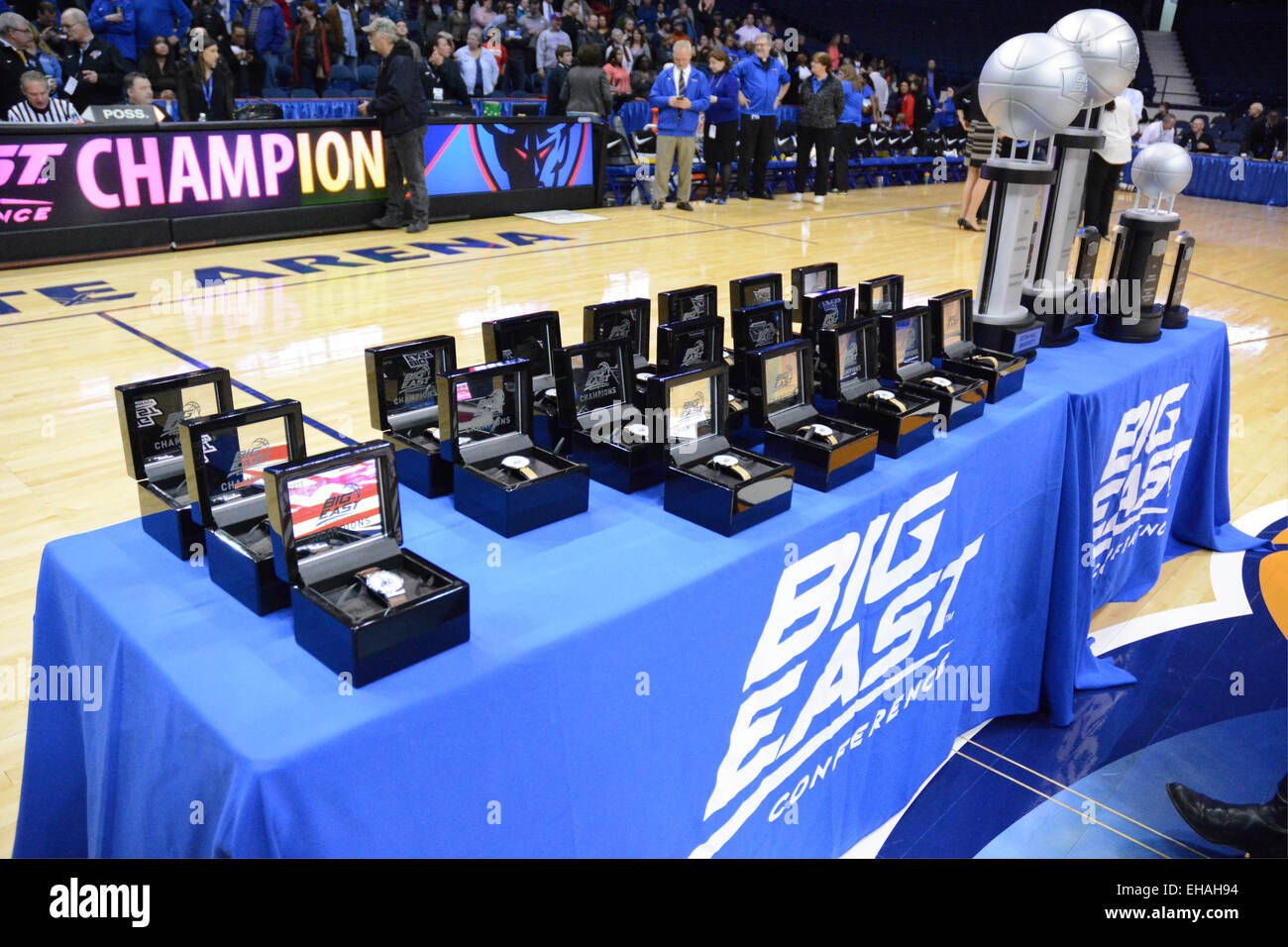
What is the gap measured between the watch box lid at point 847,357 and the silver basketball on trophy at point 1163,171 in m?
1.53

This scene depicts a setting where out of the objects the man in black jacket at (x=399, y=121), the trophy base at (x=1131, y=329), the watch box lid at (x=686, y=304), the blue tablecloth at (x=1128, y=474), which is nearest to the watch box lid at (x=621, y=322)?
the watch box lid at (x=686, y=304)

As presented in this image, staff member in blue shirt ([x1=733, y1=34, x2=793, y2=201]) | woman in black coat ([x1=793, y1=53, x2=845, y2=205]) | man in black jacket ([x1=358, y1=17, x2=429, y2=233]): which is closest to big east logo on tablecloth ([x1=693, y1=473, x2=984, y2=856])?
man in black jacket ([x1=358, y1=17, x2=429, y2=233])

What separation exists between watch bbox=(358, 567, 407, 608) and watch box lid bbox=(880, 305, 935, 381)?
1233 millimetres

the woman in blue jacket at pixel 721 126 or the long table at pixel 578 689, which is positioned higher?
the woman in blue jacket at pixel 721 126

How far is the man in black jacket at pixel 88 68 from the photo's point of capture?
7785mm

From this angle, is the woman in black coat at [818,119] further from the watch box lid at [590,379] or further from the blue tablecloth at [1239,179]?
the watch box lid at [590,379]

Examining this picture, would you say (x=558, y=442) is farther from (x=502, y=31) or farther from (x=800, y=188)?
(x=502, y=31)

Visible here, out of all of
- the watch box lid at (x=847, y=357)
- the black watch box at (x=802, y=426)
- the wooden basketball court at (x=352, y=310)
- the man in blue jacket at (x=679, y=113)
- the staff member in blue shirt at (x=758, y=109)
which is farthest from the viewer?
the staff member in blue shirt at (x=758, y=109)

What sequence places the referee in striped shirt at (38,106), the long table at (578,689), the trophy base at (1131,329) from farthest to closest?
the referee in striped shirt at (38,106) < the trophy base at (1131,329) < the long table at (578,689)

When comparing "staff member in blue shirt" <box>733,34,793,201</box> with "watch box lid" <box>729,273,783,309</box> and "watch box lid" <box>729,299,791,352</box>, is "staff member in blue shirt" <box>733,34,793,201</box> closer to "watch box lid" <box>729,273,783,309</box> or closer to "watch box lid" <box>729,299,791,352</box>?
"watch box lid" <box>729,273,783,309</box>

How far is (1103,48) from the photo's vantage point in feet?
8.41

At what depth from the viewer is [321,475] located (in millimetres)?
1257

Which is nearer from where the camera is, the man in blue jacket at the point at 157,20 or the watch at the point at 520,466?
the watch at the point at 520,466

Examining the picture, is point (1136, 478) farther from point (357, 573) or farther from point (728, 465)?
point (357, 573)
